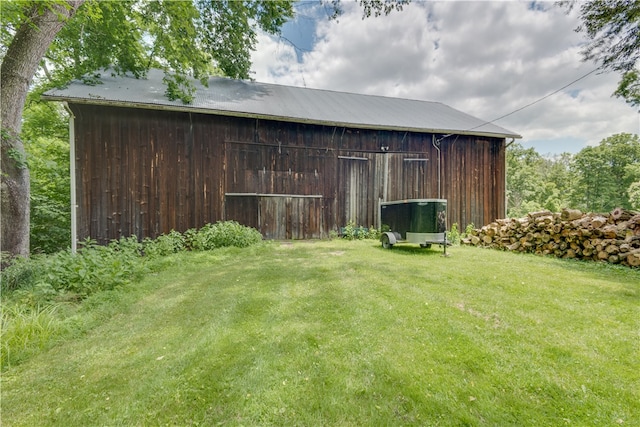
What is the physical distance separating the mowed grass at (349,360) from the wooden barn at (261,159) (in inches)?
178

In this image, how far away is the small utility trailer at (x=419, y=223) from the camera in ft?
19.5

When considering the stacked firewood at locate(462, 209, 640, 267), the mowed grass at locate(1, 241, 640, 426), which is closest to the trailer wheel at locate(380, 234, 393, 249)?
the mowed grass at locate(1, 241, 640, 426)

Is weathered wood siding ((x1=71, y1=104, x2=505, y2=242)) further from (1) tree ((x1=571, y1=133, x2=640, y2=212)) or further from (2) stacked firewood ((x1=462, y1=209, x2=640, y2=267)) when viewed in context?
(1) tree ((x1=571, y1=133, x2=640, y2=212))

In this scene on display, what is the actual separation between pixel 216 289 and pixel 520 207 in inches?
1419

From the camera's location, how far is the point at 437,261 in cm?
542

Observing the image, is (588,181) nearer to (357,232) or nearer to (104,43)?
(357,232)

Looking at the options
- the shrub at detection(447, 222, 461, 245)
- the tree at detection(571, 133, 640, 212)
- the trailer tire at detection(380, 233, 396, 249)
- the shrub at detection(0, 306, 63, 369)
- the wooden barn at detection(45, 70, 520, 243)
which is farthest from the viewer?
the tree at detection(571, 133, 640, 212)

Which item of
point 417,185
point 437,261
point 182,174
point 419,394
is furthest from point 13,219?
point 417,185

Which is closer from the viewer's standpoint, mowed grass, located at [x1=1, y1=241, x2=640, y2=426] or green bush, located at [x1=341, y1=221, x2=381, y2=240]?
mowed grass, located at [x1=1, y1=241, x2=640, y2=426]

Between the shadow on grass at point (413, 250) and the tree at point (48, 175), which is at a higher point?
the tree at point (48, 175)

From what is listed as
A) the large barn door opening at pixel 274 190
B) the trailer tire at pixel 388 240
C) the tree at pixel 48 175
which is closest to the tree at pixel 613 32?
the trailer tire at pixel 388 240

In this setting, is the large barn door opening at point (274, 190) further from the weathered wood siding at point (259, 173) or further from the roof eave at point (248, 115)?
the roof eave at point (248, 115)

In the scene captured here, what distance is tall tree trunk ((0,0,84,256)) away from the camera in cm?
447

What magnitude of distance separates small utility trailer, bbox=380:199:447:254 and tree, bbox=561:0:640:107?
213 inches
